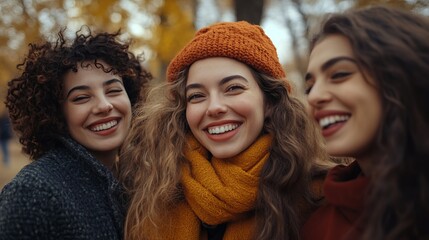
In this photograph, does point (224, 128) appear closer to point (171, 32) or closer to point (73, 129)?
point (73, 129)

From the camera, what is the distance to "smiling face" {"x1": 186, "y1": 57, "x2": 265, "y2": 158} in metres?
2.44

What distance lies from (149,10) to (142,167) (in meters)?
3.60

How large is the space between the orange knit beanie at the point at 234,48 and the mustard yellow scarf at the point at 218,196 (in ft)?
1.38

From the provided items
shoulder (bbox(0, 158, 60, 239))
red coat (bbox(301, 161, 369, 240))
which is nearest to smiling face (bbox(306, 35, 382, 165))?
red coat (bbox(301, 161, 369, 240))

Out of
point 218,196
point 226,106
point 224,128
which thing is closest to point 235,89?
point 226,106

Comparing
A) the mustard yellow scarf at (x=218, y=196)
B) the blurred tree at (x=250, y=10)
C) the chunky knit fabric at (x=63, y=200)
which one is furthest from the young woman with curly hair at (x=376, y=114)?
the blurred tree at (x=250, y=10)

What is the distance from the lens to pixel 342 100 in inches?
71.9

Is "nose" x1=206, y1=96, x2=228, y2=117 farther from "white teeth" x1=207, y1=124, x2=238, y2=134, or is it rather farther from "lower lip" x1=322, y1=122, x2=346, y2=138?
"lower lip" x1=322, y1=122, x2=346, y2=138

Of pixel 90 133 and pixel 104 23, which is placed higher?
pixel 104 23

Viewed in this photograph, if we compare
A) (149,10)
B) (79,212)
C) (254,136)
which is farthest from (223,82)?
(149,10)

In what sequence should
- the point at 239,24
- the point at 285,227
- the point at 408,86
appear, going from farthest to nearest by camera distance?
the point at 239,24
the point at 285,227
the point at 408,86

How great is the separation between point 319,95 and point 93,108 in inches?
54.3

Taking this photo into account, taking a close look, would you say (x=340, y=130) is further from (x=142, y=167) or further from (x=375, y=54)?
(x=142, y=167)

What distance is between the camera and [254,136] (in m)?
2.50
